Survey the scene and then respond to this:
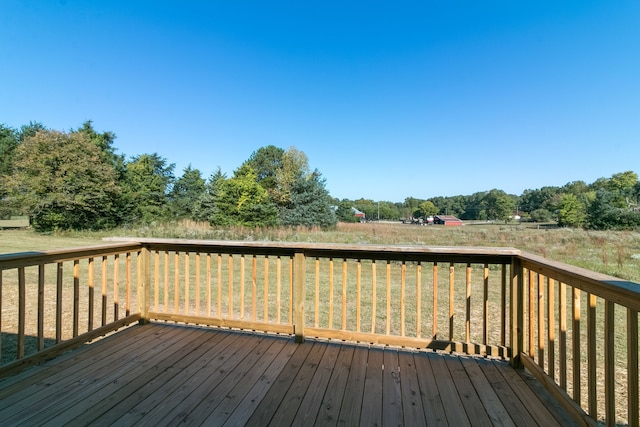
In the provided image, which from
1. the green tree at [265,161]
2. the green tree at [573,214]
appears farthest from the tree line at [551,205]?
the green tree at [265,161]

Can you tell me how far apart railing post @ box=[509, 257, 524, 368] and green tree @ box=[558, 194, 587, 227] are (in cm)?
2429

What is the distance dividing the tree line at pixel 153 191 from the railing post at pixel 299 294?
16026 millimetres

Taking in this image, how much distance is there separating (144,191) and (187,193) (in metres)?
4.47

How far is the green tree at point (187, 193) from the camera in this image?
22.1 metres

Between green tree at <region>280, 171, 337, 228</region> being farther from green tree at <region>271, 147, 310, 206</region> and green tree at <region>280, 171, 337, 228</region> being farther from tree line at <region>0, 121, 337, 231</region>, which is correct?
green tree at <region>271, 147, 310, 206</region>

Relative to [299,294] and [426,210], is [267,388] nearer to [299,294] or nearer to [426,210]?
[299,294]

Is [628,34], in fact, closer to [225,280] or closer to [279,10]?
[279,10]

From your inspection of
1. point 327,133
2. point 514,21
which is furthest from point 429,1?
point 327,133

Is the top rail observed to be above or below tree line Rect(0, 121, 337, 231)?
below

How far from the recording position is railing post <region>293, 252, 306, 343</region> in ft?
8.31

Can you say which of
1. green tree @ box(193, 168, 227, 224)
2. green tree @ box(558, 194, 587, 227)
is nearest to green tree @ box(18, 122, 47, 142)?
green tree @ box(193, 168, 227, 224)

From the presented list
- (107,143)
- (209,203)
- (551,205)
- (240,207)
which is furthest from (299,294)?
(551,205)

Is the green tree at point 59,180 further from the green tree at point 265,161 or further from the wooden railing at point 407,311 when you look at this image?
the green tree at point 265,161

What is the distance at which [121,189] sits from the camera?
18.0 metres
